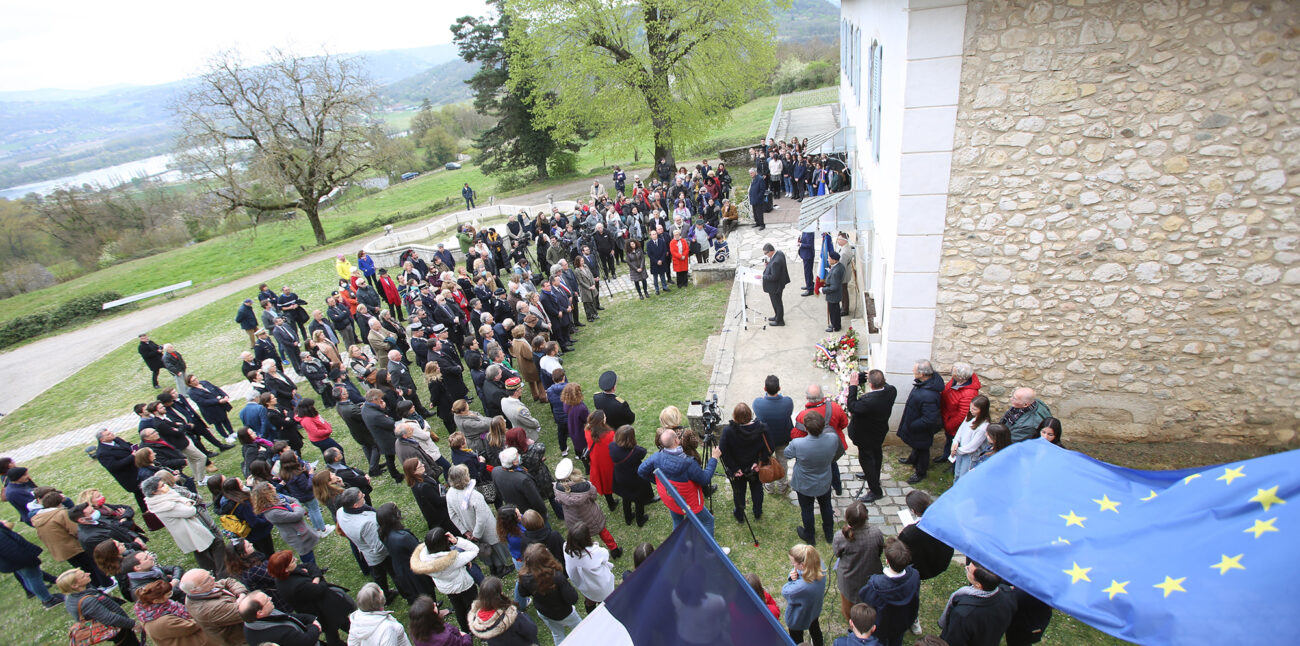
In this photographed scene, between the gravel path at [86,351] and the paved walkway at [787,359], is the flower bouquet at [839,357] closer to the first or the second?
the paved walkway at [787,359]

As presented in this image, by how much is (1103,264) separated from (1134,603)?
4.00m

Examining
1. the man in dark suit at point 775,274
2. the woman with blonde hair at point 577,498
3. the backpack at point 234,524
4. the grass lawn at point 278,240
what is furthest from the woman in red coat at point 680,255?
the grass lawn at point 278,240

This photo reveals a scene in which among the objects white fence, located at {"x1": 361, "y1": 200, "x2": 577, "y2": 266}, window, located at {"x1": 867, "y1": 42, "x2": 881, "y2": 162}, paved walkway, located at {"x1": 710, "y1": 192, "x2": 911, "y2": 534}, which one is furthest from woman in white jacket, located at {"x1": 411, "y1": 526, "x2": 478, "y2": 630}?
white fence, located at {"x1": 361, "y1": 200, "x2": 577, "y2": 266}

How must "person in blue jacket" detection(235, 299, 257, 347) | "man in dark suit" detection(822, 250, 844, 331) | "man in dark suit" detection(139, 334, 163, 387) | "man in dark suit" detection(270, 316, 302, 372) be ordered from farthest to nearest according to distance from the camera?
"person in blue jacket" detection(235, 299, 257, 347)
"man in dark suit" detection(139, 334, 163, 387)
"man in dark suit" detection(270, 316, 302, 372)
"man in dark suit" detection(822, 250, 844, 331)

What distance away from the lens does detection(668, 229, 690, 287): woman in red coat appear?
1406 centimetres

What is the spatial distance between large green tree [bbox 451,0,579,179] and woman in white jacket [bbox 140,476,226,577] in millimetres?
22814

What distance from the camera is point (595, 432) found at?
22.1ft

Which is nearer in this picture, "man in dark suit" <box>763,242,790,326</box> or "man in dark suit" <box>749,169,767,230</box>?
"man in dark suit" <box>763,242,790,326</box>

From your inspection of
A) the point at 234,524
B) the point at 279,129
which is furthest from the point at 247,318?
the point at 279,129

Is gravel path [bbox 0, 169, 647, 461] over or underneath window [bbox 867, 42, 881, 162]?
underneath

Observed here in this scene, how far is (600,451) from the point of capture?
22.2 ft

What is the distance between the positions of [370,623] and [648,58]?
23.6 meters

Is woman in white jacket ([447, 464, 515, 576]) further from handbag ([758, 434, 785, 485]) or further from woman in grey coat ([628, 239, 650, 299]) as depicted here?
woman in grey coat ([628, 239, 650, 299])

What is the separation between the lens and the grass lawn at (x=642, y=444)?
6105 millimetres
